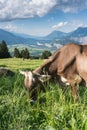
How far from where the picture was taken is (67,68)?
547 inches

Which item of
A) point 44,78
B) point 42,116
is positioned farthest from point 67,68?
point 42,116

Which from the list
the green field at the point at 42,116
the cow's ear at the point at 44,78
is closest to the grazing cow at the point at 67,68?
the cow's ear at the point at 44,78

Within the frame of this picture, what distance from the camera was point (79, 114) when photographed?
8.40 metres

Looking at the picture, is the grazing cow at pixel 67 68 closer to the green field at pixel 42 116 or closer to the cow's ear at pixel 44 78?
the cow's ear at pixel 44 78

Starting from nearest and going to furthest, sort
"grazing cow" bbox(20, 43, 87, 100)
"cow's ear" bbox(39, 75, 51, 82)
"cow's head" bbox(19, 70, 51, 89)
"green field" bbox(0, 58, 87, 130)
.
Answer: "green field" bbox(0, 58, 87, 130)
"cow's head" bbox(19, 70, 51, 89)
"cow's ear" bbox(39, 75, 51, 82)
"grazing cow" bbox(20, 43, 87, 100)

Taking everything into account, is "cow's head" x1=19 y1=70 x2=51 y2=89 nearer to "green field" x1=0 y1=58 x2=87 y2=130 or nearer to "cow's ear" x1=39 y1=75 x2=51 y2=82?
"cow's ear" x1=39 y1=75 x2=51 y2=82

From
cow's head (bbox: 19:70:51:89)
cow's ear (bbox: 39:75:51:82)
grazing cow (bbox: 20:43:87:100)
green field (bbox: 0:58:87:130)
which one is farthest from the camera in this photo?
grazing cow (bbox: 20:43:87:100)

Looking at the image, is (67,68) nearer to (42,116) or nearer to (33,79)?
(33,79)

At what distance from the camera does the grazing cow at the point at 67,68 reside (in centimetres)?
1316

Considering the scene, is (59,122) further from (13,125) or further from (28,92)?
(28,92)

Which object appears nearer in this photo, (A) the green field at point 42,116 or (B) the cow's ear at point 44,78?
(A) the green field at point 42,116

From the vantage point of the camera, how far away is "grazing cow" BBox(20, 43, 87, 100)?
1316cm

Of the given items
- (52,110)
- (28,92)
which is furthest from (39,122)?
(28,92)

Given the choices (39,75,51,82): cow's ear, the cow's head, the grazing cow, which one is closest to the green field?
the cow's head
